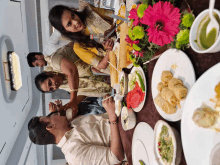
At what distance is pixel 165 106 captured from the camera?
2.10 ft

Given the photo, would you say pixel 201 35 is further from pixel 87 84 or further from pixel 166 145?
pixel 87 84

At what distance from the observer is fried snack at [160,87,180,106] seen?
23.5 inches

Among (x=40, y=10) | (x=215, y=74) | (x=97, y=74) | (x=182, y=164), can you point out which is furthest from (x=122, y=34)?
(x=40, y=10)

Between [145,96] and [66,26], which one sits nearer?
[145,96]

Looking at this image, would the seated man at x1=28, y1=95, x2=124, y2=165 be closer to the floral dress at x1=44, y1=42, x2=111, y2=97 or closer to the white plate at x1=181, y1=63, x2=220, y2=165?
the floral dress at x1=44, y1=42, x2=111, y2=97

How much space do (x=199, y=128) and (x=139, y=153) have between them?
21.6 inches

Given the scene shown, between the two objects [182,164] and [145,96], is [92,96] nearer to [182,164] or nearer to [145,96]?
[145,96]

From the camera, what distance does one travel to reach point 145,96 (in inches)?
34.9

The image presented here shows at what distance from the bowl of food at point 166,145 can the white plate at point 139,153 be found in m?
0.16

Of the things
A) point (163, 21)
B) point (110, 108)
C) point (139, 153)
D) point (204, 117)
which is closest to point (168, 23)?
point (163, 21)

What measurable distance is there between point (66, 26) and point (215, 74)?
150 cm

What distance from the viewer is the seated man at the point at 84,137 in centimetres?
134

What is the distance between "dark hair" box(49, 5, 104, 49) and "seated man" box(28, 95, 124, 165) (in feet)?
2.58

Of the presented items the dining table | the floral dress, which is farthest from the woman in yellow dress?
the dining table
